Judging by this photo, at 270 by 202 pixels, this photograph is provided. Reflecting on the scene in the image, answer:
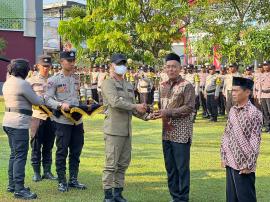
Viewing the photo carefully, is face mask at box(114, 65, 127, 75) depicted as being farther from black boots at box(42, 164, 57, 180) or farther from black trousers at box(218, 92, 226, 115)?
black trousers at box(218, 92, 226, 115)

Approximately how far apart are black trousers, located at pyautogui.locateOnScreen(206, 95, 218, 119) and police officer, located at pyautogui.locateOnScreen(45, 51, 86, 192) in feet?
31.9

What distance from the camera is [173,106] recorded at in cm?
636

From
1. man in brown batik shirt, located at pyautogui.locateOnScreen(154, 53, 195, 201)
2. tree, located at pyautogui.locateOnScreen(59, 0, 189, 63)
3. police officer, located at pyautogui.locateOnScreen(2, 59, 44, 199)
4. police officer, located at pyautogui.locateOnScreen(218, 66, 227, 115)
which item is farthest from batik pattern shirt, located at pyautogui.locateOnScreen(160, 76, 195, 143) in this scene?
tree, located at pyautogui.locateOnScreen(59, 0, 189, 63)

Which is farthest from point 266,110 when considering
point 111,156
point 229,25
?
point 111,156

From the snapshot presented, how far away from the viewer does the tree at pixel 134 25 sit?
18594mm

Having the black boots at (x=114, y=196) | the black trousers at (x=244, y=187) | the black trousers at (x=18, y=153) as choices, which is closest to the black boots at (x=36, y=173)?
the black trousers at (x=18, y=153)

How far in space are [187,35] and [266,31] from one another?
12.1ft

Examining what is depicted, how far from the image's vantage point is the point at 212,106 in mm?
16719

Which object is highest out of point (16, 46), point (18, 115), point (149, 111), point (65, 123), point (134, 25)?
point (134, 25)

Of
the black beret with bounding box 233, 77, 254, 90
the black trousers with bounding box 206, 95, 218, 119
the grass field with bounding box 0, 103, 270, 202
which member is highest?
the black beret with bounding box 233, 77, 254, 90

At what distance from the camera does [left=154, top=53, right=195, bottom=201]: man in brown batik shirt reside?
248 inches

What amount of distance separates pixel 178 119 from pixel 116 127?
753 mm

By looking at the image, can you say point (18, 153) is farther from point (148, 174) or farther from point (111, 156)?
point (148, 174)

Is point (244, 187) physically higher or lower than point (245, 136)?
lower
